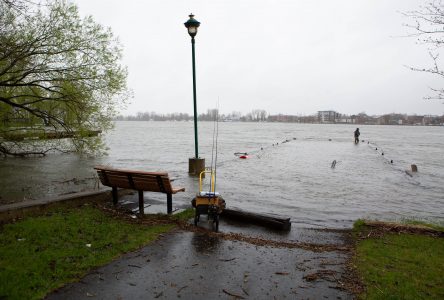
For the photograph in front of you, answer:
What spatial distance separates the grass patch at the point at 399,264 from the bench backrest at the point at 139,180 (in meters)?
4.42

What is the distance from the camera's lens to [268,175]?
19281 mm

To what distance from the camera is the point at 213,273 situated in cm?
536

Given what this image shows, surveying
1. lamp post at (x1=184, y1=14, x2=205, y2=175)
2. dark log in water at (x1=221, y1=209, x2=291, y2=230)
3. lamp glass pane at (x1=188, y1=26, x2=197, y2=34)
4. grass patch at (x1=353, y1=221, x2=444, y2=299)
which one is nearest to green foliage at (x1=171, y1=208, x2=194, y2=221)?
dark log in water at (x1=221, y1=209, x2=291, y2=230)

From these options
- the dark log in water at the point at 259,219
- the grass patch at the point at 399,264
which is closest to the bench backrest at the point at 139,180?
the dark log in water at the point at 259,219

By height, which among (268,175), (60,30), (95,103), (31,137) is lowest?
(268,175)

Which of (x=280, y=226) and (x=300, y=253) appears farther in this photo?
(x=280, y=226)

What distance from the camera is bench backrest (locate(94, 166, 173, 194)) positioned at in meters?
8.21

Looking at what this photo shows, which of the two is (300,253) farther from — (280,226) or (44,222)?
(44,222)

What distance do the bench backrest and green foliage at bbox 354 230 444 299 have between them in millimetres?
4425

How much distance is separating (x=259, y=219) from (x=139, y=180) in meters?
3.07

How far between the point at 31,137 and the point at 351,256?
1524cm

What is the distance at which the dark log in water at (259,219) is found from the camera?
8227 millimetres

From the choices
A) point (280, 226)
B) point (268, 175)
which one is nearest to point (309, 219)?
point (280, 226)

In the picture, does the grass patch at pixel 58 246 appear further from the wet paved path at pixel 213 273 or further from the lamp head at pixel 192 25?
the lamp head at pixel 192 25
